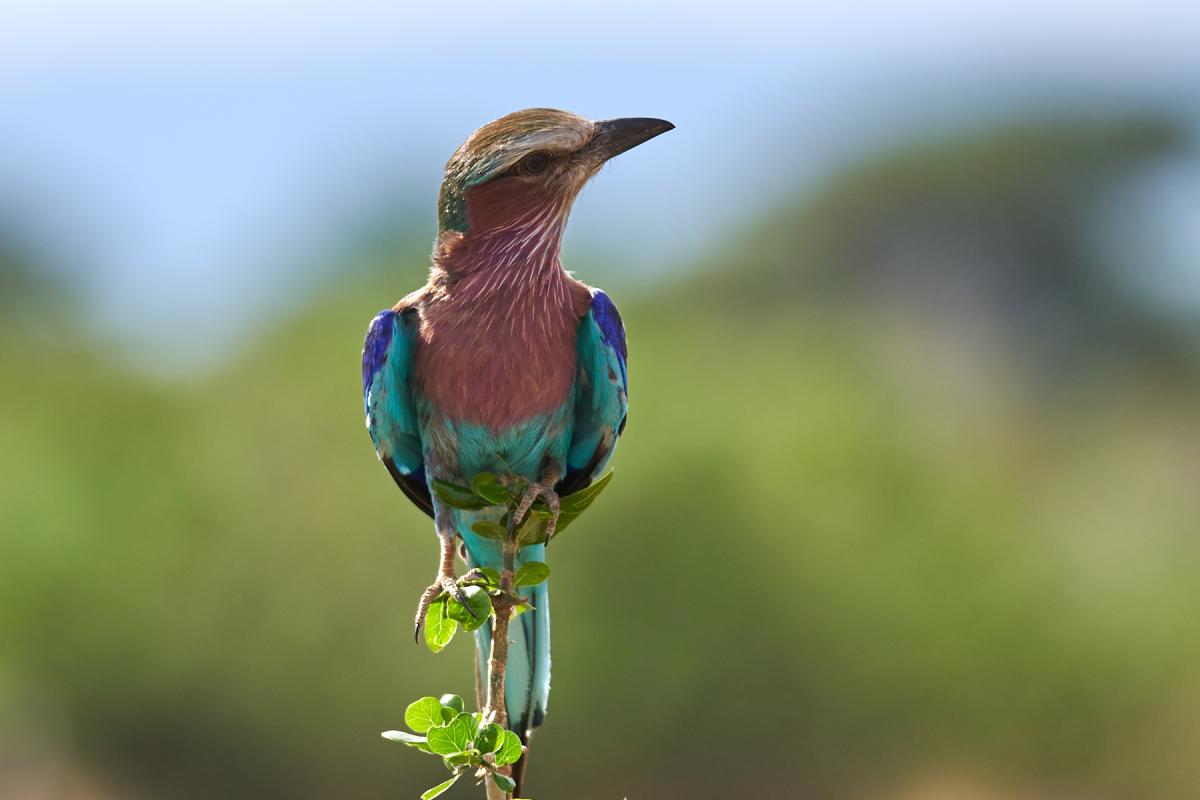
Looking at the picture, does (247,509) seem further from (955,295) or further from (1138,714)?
(955,295)

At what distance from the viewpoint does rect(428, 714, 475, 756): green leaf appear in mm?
2682

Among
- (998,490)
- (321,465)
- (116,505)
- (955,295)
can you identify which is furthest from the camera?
(955,295)

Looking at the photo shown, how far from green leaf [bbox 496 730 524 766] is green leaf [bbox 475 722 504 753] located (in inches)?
0.6

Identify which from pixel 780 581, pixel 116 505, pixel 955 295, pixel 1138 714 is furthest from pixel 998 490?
pixel 955 295

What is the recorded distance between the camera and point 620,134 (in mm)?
3387

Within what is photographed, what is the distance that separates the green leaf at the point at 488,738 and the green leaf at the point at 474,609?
229mm

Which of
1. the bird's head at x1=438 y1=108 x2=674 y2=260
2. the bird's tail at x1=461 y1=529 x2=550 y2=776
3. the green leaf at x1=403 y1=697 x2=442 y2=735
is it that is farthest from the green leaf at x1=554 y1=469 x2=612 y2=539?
the bird's head at x1=438 y1=108 x2=674 y2=260

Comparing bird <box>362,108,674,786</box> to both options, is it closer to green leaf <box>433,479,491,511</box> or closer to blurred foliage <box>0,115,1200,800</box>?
green leaf <box>433,479,491,511</box>

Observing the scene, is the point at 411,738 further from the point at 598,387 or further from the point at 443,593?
the point at 598,387

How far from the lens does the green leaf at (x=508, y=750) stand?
268 cm

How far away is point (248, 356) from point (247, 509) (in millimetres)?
3071

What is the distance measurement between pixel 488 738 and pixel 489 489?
1.98 feet

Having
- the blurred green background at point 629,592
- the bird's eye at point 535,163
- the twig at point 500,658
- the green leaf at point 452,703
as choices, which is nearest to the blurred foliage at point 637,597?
the blurred green background at point 629,592

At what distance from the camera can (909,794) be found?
1540cm
